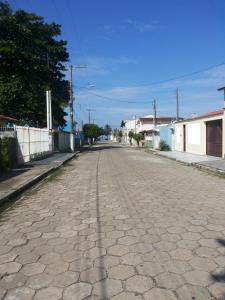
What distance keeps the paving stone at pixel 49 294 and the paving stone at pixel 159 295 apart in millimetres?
925

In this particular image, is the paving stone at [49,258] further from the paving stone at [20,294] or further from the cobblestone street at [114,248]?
the paving stone at [20,294]

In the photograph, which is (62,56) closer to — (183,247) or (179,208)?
(179,208)

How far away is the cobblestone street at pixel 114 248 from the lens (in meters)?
3.95

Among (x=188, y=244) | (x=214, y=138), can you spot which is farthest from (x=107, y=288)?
(x=214, y=138)

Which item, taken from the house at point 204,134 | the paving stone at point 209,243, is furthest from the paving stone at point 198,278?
the house at point 204,134

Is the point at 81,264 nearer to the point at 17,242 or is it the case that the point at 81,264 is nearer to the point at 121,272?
the point at 121,272

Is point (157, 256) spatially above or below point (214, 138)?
below

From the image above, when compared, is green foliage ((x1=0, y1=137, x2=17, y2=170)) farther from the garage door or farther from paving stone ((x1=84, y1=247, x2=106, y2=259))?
the garage door

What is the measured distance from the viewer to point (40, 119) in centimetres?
3509

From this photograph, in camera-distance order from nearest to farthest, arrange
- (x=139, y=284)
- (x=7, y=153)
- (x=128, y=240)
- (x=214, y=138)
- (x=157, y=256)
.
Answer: (x=139, y=284) → (x=157, y=256) → (x=128, y=240) → (x=7, y=153) → (x=214, y=138)

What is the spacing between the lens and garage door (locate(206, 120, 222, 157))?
949 inches

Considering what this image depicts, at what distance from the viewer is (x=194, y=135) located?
3009cm

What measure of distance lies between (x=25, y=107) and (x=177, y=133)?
15156 mm

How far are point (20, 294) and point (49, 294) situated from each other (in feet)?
1.03
